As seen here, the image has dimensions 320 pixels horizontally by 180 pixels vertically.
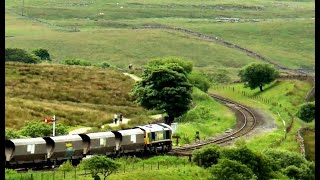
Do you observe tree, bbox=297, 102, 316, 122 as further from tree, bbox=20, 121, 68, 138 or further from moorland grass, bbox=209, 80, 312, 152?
tree, bbox=20, 121, 68, 138

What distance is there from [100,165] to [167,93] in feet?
82.0

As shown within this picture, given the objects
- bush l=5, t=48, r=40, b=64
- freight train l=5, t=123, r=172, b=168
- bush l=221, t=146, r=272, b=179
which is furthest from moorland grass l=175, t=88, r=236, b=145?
bush l=5, t=48, r=40, b=64

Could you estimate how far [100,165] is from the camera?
2950 centimetres

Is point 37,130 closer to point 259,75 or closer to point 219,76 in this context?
point 259,75

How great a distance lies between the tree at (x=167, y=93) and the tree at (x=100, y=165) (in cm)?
2327

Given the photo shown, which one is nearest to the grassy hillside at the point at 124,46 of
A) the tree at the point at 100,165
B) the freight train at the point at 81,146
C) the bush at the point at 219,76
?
the bush at the point at 219,76

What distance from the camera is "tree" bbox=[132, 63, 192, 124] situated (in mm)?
53938

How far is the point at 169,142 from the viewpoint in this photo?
4212cm

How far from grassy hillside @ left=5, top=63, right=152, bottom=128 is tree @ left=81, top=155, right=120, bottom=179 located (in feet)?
64.1

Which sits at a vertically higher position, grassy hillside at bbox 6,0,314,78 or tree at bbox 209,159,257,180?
tree at bbox 209,159,257,180

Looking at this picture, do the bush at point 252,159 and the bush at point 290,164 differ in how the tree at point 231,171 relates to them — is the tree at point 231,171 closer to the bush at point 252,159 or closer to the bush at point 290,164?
the bush at point 252,159

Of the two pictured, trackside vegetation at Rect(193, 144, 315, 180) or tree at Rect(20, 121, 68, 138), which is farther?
tree at Rect(20, 121, 68, 138)

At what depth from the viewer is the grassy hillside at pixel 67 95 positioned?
54.7m

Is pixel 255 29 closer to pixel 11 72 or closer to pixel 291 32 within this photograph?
pixel 291 32
